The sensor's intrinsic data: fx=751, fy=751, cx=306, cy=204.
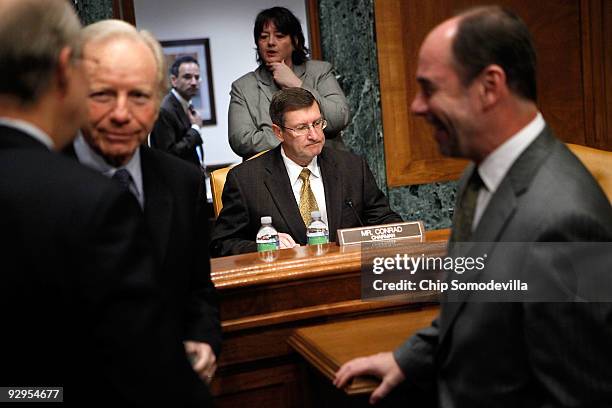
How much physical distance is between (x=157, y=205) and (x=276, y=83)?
271 centimetres

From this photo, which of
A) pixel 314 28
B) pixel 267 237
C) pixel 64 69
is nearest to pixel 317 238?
pixel 267 237

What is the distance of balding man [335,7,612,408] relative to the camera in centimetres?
133

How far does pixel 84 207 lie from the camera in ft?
3.63

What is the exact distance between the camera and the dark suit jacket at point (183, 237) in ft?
5.44

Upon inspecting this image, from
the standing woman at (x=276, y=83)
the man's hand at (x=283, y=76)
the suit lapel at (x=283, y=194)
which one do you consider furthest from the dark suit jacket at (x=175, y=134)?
the suit lapel at (x=283, y=194)

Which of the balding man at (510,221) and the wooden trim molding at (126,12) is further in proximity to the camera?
the wooden trim molding at (126,12)

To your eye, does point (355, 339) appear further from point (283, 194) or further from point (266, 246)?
point (283, 194)

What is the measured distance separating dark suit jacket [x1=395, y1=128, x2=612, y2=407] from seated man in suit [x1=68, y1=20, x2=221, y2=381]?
577mm

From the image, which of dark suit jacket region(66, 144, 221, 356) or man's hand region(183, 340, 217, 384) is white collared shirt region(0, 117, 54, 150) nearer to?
dark suit jacket region(66, 144, 221, 356)

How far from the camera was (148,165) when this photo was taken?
1.75 meters

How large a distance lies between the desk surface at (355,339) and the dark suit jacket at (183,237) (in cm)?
28

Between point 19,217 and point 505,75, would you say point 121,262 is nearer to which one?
point 19,217

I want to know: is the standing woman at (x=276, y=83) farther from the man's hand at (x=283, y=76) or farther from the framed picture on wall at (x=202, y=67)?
the framed picture on wall at (x=202, y=67)

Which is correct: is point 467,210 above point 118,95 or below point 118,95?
below
